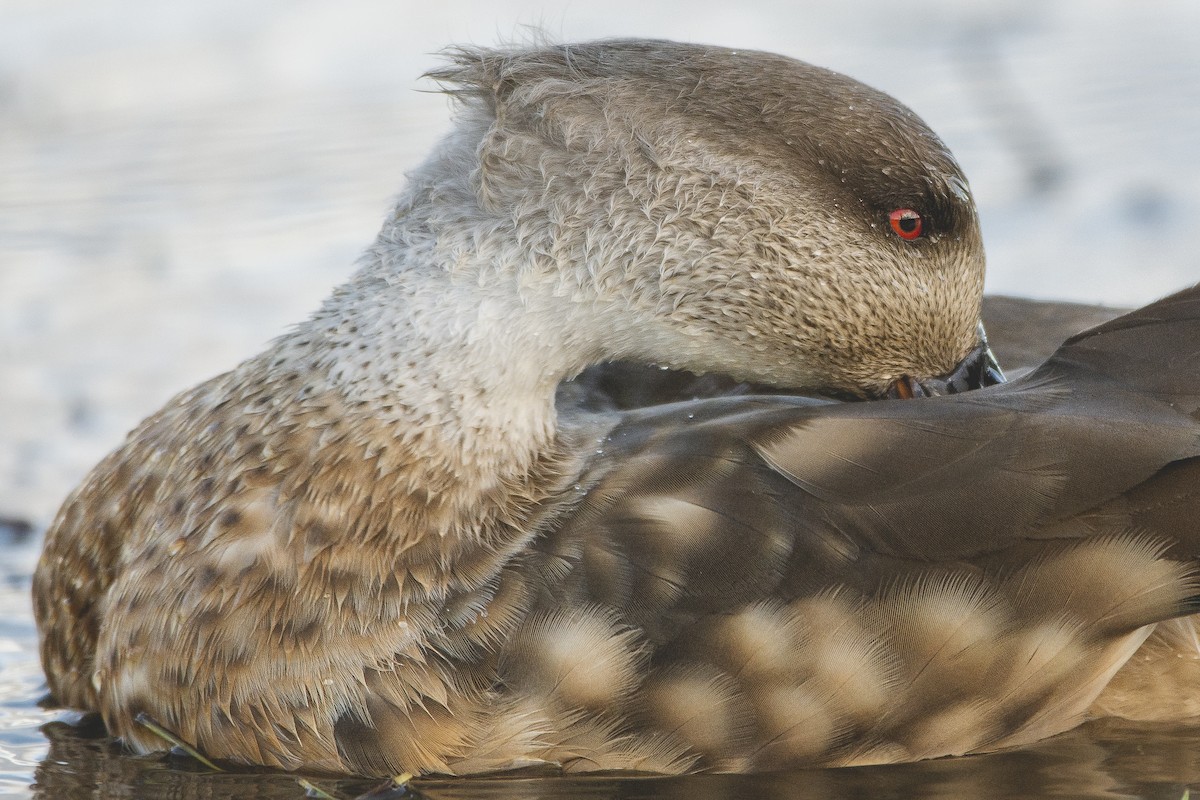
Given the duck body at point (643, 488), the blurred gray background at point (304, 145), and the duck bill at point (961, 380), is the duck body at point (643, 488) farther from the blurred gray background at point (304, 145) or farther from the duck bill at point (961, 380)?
the blurred gray background at point (304, 145)

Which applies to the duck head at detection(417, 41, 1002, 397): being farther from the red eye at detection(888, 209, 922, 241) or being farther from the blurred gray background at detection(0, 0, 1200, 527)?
the blurred gray background at detection(0, 0, 1200, 527)

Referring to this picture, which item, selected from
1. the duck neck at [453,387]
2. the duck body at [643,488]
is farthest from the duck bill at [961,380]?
the duck neck at [453,387]

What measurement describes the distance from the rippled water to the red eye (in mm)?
2322

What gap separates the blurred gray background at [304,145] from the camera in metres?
6.30

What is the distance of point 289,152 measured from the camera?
25.3 ft

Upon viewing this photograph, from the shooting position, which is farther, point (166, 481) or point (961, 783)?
point (166, 481)

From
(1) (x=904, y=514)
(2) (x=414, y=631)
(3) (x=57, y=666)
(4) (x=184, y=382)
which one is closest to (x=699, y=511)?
(1) (x=904, y=514)

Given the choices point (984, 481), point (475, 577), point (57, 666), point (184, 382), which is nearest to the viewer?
point (984, 481)

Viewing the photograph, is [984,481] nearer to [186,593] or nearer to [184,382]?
[186,593]

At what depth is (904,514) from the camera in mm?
3387

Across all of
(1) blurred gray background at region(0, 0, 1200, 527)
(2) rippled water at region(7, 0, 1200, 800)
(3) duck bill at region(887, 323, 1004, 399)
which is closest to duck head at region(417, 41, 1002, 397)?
(3) duck bill at region(887, 323, 1004, 399)

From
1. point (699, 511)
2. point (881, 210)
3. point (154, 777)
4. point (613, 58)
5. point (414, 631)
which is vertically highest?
point (613, 58)

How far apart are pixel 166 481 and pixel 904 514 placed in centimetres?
165

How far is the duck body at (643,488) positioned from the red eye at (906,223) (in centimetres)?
2
